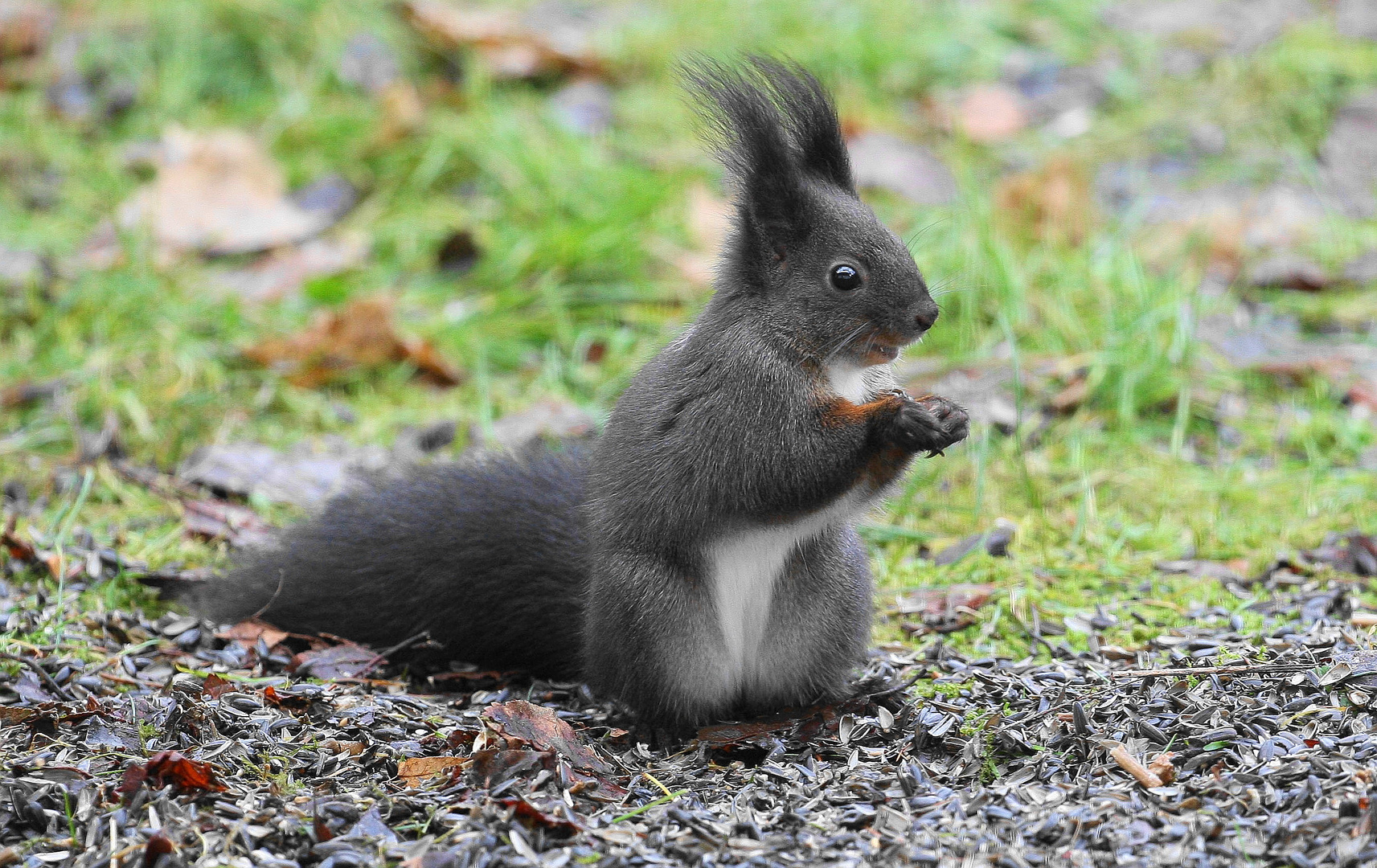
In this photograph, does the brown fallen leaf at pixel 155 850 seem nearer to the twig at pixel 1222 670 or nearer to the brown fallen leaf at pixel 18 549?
the brown fallen leaf at pixel 18 549

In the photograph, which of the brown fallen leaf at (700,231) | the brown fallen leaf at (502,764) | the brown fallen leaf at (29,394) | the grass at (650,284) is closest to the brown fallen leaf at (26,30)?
the grass at (650,284)

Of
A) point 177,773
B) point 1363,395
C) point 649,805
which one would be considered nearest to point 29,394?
point 177,773

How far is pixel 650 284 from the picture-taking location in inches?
166

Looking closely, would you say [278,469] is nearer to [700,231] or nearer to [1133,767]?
[700,231]

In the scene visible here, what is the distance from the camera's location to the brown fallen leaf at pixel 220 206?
4.52 meters

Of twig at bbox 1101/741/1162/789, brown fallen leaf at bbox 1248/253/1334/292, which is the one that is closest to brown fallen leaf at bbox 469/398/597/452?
twig at bbox 1101/741/1162/789

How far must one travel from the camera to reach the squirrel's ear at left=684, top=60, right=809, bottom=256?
212 centimetres

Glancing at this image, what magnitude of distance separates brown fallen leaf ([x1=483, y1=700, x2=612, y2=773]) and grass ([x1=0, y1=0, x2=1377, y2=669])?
2.58ft

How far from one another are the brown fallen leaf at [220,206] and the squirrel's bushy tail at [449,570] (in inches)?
87.7

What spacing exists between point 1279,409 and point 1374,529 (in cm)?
73

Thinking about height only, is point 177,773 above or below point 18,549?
above

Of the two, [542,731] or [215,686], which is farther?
[215,686]

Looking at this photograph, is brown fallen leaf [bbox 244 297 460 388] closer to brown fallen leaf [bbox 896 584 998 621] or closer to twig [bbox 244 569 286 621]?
twig [bbox 244 569 286 621]

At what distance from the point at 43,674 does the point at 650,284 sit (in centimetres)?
234
